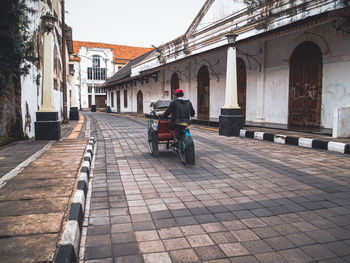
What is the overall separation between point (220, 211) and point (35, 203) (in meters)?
2.22

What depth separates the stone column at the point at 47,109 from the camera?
8242mm

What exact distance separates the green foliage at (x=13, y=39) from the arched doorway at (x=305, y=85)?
9.73 metres

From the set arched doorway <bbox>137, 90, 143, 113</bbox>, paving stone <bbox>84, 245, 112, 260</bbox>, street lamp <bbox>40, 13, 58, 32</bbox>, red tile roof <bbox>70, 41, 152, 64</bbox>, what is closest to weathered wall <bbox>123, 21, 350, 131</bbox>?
street lamp <bbox>40, 13, 58, 32</bbox>

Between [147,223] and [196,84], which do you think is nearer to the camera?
[147,223]

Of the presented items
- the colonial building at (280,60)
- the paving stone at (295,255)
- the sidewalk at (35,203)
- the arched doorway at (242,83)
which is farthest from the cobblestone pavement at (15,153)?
the arched doorway at (242,83)

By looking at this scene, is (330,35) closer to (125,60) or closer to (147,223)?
(147,223)

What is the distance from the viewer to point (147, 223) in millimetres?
3250

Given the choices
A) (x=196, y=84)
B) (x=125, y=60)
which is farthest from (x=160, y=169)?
(x=125, y=60)

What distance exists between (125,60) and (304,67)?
44.1 metres

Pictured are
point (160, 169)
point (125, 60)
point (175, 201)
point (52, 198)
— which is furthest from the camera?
point (125, 60)

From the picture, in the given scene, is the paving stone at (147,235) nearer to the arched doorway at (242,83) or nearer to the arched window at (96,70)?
the arched doorway at (242,83)

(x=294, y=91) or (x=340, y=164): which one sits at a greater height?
(x=294, y=91)

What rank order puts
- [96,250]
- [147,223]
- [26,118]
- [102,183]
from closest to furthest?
[96,250]
[147,223]
[102,183]
[26,118]

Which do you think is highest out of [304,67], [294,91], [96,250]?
[304,67]
